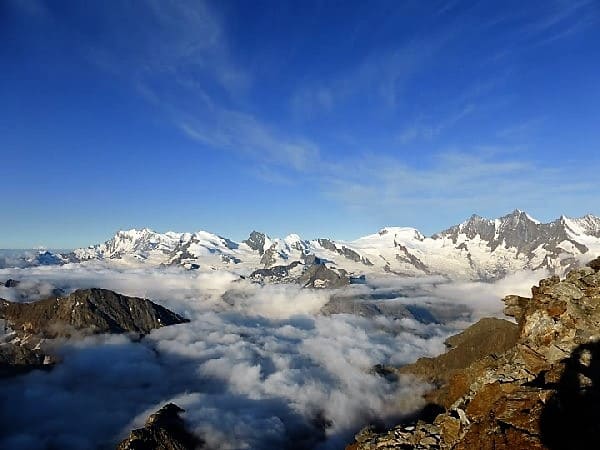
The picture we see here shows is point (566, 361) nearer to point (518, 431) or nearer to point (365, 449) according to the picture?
point (518, 431)

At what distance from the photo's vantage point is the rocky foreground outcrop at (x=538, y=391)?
52125mm

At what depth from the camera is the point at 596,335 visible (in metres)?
69.9

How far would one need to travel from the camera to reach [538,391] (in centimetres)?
5847

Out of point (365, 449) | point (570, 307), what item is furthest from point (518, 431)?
point (570, 307)

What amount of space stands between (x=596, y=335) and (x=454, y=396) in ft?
82.9

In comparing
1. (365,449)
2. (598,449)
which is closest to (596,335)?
(598,449)

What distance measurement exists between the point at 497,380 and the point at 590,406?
54.5 ft

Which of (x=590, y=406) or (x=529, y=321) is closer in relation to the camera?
(x=590, y=406)

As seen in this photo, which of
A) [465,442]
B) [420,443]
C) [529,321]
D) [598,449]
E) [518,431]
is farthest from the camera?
[529,321]

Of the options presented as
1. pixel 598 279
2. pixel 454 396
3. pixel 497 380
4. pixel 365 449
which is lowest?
pixel 365 449

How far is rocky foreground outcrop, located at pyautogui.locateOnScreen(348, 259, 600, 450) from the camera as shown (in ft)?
171

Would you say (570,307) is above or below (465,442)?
above

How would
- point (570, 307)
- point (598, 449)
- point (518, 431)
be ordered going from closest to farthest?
point (598, 449) < point (518, 431) < point (570, 307)

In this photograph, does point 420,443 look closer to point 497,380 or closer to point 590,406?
point 497,380
